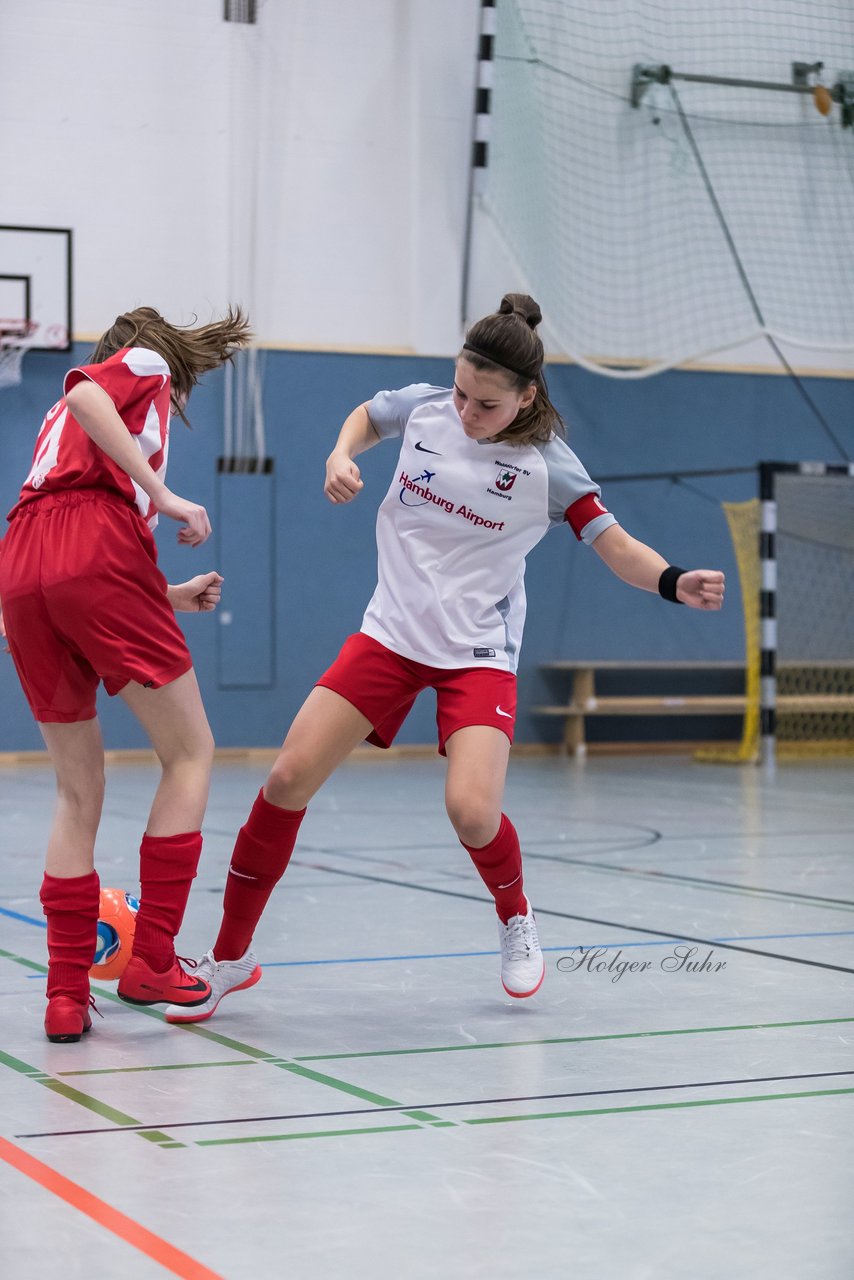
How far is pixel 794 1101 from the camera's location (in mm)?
2764

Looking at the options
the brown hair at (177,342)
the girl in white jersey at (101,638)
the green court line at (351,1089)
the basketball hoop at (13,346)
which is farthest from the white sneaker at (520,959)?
the basketball hoop at (13,346)

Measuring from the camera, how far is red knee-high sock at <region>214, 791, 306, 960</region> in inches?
136

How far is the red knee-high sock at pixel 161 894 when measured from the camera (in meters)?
3.29

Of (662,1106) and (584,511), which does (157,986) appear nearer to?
(662,1106)

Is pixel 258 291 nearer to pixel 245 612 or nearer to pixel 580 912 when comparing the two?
pixel 245 612

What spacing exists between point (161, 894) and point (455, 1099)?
31.8 inches

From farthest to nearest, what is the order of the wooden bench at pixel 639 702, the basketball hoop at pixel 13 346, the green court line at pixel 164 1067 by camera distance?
the wooden bench at pixel 639 702
the basketball hoop at pixel 13 346
the green court line at pixel 164 1067

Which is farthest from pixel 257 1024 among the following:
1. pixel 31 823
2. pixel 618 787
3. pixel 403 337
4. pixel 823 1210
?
pixel 403 337

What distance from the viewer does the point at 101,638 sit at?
3.15 m

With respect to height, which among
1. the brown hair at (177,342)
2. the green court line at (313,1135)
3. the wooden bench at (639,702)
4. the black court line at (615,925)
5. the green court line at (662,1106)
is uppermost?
the brown hair at (177,342)

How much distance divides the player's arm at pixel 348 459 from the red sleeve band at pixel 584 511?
0.45 meters

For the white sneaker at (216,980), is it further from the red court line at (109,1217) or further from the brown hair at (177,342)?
the brown hair at (177,342)

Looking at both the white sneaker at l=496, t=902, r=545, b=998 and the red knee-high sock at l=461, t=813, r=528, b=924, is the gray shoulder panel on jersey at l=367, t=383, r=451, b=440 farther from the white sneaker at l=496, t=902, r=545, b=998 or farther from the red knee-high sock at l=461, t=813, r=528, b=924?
the white sneaker at l=496, t=902, r=545, b=998

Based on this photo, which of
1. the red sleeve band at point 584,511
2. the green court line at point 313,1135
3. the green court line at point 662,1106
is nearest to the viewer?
the green court line at point 313,1135
